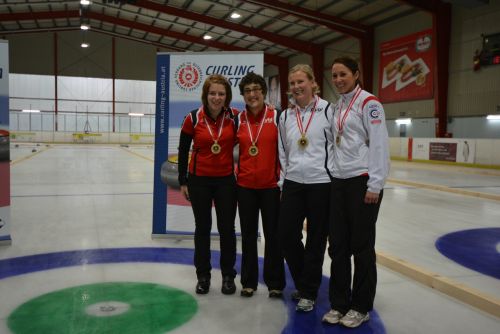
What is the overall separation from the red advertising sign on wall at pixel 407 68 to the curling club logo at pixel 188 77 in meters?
17.1

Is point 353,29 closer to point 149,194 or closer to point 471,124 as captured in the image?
point 471,124

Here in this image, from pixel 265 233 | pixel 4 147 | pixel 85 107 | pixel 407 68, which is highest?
pixel 407 68

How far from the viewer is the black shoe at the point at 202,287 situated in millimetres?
3375

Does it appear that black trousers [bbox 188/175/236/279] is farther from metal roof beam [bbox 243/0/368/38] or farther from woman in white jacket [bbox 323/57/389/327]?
metal roof beam [bbox 243/0/368/38]

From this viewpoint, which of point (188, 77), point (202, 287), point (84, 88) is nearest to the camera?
point (202, 287)

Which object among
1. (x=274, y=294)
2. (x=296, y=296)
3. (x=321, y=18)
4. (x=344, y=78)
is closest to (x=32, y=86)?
(x=321, y=18)

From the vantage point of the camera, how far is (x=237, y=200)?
135 inches

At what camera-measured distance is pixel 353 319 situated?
283cm

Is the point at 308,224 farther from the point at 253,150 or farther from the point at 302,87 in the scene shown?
the point at 302,87

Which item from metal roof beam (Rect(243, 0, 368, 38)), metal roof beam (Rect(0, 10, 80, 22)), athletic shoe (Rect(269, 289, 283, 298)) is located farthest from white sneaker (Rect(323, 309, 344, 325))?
metal roof beam (Rect(0, 10, 80, 22))

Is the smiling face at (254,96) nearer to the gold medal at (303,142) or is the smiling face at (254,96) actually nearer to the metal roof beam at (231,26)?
the gold medal at (303,142)

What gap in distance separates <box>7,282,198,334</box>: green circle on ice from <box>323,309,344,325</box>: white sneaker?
35.5 inches

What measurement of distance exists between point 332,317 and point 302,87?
1546 mm

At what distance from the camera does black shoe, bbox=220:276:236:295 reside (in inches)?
133
